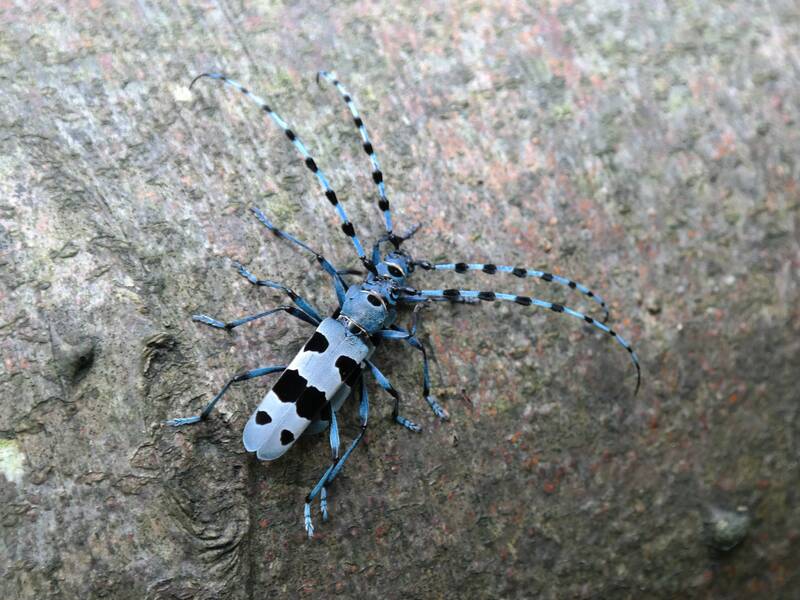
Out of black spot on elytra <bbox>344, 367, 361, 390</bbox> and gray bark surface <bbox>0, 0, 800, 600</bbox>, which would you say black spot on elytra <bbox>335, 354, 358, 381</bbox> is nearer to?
black spot on elytra <bbox>344, 367, 361, 390</bbox>

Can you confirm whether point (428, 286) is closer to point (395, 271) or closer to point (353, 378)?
point (395, 271)

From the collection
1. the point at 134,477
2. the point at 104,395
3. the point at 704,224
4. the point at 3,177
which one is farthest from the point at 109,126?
the point at 704,224

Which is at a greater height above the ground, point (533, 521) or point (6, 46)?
point (6, 46)

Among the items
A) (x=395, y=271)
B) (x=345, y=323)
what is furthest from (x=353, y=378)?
(x=395, y=271)

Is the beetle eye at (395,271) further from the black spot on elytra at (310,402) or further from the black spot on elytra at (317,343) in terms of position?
the black spot on elytra at (310,402)

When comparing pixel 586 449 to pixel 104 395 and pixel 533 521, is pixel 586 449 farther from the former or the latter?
pixel 104 395

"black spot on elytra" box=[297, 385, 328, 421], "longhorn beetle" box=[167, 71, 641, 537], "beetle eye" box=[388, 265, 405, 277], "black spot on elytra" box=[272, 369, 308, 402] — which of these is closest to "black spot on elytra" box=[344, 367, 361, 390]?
"longhorn beetle" box=[167, 71, 641, 537]
